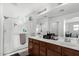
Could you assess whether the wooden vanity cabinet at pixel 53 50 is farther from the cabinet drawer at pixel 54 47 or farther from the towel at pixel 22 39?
the towel at pixel 22 39

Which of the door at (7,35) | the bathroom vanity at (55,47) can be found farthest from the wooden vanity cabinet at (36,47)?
the door at (7,35)

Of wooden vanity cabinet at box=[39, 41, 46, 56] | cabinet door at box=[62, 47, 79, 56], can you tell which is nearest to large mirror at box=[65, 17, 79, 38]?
cabinet door at box=[62, 47, 79, 56]

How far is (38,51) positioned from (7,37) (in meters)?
0.80

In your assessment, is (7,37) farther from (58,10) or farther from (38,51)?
(58,10)

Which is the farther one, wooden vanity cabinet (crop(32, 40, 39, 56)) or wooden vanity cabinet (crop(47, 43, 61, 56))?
wooden vanity cabinet (crop(32, 40, 39, 56))

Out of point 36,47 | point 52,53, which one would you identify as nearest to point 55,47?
point 52,53

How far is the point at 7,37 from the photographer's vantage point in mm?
1498

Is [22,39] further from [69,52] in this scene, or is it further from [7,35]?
[69,52]

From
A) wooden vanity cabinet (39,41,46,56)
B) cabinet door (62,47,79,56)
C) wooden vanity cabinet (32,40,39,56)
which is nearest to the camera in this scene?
cabinet door (62,47,79,56)

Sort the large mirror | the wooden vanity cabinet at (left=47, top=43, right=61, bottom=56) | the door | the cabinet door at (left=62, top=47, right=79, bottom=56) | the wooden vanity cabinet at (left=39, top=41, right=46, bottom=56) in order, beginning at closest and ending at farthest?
the cabinet door at (left=62, top=47, right=79, bottom=56) < the large mirror < the wooden vanity cabinet at (left=47, top=43, right=61, bottom=56) < the door < the wooden vanity cabinet at (left=39, top=41, right=46, bottom=56)

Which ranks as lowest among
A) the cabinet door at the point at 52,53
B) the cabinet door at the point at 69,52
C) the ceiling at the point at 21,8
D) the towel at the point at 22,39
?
the cabinet door at the point at 52,53

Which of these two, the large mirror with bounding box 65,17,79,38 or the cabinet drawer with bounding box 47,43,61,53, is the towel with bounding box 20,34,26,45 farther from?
the large mirror with bounding box 65,17,79,38

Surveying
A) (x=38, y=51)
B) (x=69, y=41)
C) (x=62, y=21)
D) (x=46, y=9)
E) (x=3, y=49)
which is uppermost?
(x=46, y=9)

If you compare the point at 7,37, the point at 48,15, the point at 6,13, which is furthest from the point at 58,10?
the point at 7,37
